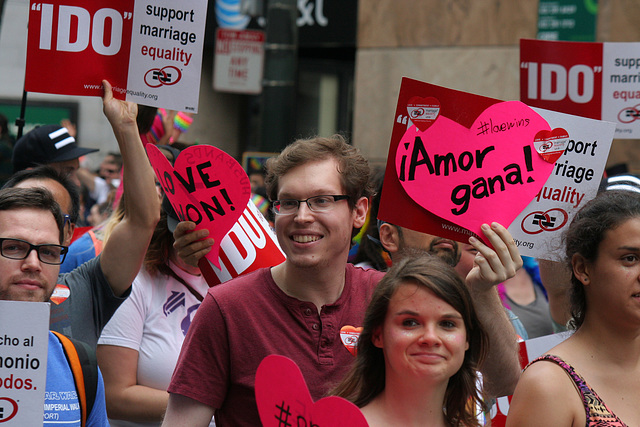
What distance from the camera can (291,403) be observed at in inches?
93.0

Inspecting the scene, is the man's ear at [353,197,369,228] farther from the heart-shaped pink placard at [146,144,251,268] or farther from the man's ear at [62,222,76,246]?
the man's ear at [62,222,76,246]

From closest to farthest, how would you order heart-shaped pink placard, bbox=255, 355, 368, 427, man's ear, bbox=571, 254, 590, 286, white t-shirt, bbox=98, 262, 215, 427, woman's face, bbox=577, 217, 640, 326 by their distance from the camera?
heart-shaped pink placard, bbox=255, 355, 368, 427
woman's face, bbox=577, 217, 640, 326
man's ear, bbox=571, 254, 590, 286
white t-shirt, bbox=98, 262, 215, 427

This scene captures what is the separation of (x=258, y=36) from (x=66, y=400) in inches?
324

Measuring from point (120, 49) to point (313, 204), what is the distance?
3.94ft

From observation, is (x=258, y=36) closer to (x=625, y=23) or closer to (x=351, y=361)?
(x=625, y=23)

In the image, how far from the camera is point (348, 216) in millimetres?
3043

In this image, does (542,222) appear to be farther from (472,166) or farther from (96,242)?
(96,242)

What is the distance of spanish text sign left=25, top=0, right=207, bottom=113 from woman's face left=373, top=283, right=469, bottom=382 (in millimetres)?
1500

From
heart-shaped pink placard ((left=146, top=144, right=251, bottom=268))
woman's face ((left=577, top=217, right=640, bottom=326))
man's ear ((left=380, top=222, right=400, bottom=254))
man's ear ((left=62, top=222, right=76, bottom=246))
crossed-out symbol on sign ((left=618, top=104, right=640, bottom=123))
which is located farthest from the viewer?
crossed-out symbol on sign ((left=618, top=104, right=640, bottom=123))

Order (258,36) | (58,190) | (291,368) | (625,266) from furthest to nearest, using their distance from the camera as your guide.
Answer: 1. (258,36)
2. (58,190)
3. (625,266)
4. (291,368)

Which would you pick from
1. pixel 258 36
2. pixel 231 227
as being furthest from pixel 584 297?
pixel 258 36

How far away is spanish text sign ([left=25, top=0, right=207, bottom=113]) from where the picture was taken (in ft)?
11.6

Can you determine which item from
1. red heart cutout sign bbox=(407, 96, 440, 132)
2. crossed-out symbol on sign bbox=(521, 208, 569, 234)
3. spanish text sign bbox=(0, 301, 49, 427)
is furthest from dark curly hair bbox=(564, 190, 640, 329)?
spanish text sign bbox=(0, 301, 49, 427)

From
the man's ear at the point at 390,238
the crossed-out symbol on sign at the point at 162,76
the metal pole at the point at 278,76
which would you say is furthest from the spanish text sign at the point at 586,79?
the metal pole at the point at 278,76
